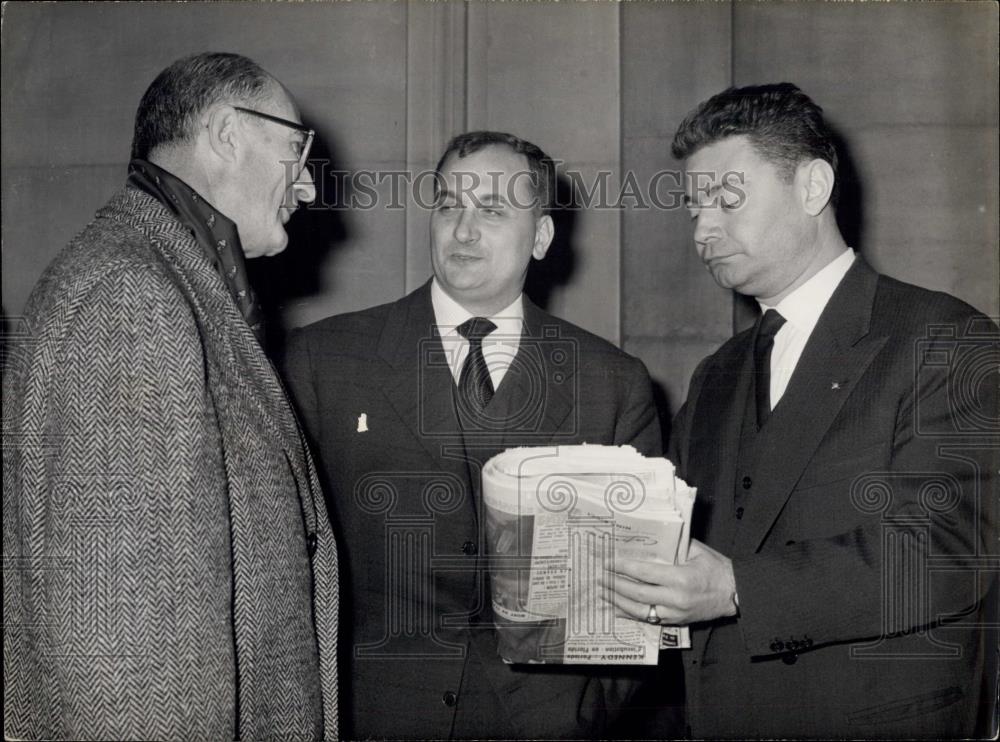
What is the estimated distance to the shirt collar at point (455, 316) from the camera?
7.35 ft

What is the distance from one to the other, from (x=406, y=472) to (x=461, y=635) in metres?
0.41

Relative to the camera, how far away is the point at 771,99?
6.97 ft

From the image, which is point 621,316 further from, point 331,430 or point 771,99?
point 331,430

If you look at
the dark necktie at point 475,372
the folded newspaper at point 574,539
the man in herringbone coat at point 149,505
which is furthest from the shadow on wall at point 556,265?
the man in herringbone coat at point 149,505

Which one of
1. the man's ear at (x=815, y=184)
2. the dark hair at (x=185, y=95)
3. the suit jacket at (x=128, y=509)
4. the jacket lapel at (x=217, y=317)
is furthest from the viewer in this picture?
the man's ear at (x=815, y=184)

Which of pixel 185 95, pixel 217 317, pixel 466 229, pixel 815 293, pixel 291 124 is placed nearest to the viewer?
pixel 217 317

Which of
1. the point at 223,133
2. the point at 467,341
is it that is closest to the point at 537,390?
the point at 467,341

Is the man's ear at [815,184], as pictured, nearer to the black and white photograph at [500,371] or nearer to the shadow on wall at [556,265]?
the black and white photograph at [500,371]

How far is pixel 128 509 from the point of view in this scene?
3.92 ft

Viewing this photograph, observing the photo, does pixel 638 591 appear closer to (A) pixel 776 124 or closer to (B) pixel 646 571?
(B) pixel 646 571

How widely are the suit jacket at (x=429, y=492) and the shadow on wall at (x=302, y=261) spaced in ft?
1.06

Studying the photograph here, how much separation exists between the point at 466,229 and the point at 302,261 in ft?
1.88

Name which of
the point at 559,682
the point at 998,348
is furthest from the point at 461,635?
the point at 998,348

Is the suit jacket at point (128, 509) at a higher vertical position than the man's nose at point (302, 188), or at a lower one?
lower
